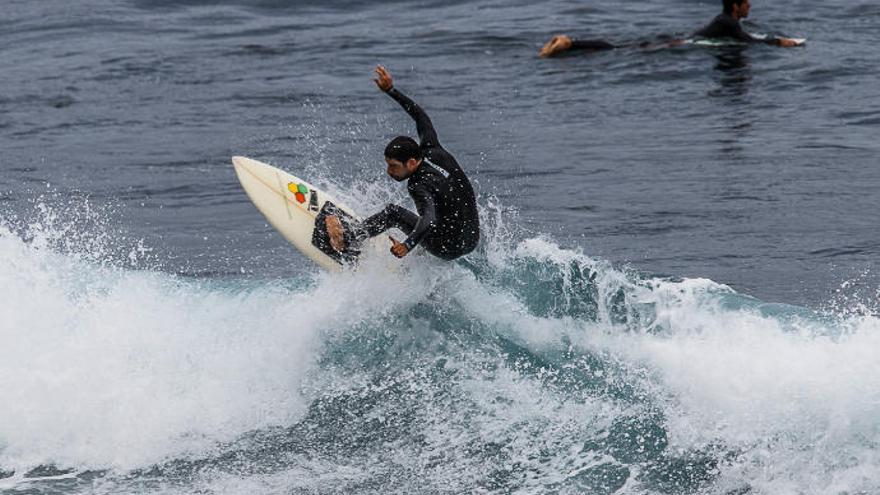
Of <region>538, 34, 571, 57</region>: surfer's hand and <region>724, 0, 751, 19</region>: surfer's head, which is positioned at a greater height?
<region>724, 0, 751, 19</region>: surfer's head

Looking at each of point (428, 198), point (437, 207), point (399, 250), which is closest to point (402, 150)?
point (428, 198)

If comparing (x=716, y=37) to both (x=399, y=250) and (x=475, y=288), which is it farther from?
(x=399, y=250)

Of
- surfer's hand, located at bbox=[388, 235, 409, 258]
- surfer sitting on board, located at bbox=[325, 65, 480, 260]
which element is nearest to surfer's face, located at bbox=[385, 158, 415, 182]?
surfer sitting on board, located at bbox=[325, 65, 480, 260]

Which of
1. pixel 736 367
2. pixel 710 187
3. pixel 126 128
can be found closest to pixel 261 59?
pixel 126 128

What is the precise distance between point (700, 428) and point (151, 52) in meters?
17.8

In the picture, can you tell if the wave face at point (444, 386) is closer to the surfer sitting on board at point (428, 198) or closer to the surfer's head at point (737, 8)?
the surfer sitting on board at point (428, 198)

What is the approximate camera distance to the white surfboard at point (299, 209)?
1195 centimetres

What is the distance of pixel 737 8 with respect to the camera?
75.4ft

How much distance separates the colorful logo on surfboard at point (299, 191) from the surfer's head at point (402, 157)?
5.94 feet

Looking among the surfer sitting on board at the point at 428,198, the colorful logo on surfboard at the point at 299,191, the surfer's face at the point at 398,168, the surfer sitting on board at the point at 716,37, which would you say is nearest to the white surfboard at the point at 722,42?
the surfer sitting on board at the point at 716,37

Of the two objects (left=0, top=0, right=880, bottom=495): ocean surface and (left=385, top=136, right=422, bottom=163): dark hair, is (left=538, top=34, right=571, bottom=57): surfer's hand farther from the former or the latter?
(left=385, top=136, right=422, bottom=163): dark hair

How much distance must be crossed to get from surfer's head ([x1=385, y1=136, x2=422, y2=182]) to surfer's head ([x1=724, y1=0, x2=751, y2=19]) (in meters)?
13.4

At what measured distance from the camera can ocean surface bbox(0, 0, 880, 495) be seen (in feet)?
32.7

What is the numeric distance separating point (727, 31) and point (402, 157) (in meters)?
14.0
